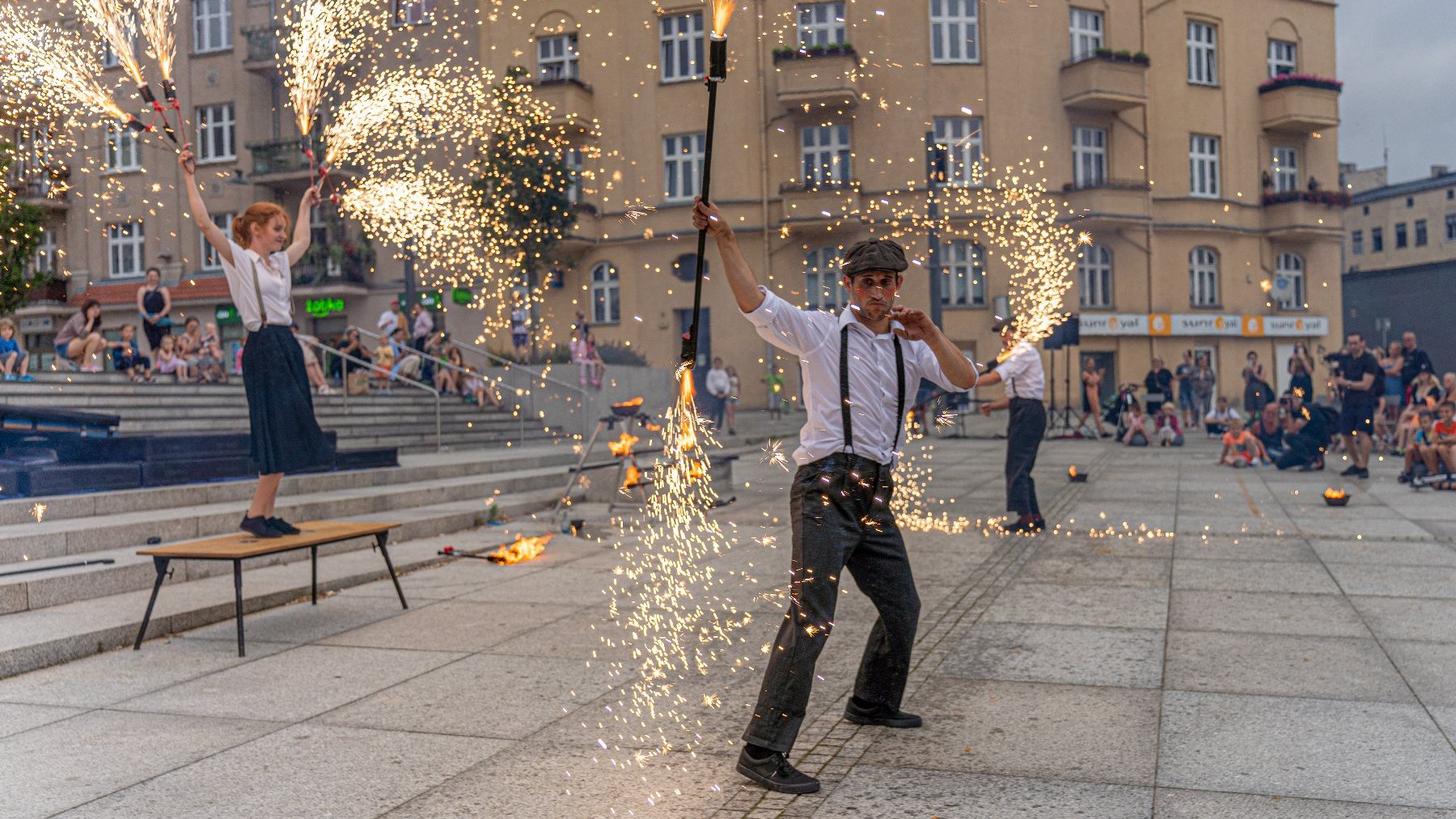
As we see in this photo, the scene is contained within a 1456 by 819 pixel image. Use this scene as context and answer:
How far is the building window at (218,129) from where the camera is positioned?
3616cm

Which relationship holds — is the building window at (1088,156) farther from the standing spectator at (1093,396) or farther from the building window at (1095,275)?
the standing spectator at (1093,396)

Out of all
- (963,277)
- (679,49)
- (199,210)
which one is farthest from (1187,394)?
(199,210)

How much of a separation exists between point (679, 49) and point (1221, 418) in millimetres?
17882

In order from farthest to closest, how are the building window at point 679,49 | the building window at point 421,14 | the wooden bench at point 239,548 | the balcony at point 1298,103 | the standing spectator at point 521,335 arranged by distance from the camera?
the balcony at point 1298,103
the building window at point 679,49
the building window at point 421,14
the standing spectator at point 521,335
the wooden bench at point 239,548

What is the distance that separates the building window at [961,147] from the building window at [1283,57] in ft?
38.9

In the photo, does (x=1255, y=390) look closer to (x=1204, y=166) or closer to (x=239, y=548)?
(x=1204, y=166)

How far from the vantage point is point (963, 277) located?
33.8 m

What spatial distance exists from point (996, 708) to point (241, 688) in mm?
3559

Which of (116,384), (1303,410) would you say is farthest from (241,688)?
(1303,410)

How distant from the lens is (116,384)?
14.1m

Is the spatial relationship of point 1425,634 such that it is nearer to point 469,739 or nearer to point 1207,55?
point 469,739

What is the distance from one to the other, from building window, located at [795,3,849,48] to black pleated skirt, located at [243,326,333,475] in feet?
77.3

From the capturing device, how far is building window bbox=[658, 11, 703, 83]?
1266 inches

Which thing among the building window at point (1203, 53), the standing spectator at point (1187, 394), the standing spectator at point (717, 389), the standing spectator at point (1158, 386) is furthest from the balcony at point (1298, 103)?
the standing spectator at point (717, 389)
